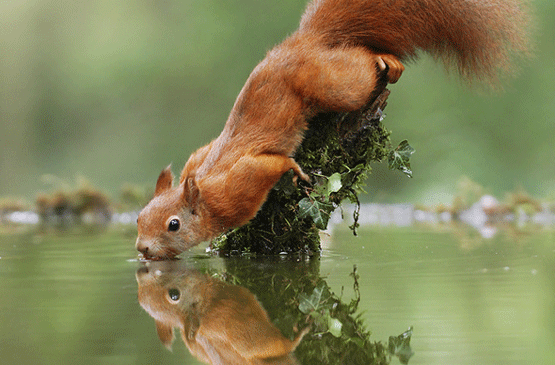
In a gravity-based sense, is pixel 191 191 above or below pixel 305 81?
below

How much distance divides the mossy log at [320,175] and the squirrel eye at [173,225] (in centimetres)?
40

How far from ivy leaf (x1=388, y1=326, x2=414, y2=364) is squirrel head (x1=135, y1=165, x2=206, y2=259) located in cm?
147

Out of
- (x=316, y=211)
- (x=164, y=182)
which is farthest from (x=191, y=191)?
(x=316, y=211)

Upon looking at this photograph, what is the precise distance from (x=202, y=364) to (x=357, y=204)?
5.97 ft

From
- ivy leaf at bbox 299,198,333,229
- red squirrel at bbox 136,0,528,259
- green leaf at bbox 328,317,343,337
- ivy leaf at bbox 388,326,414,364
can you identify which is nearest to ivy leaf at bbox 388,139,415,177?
red squirrel at bbox 136,0,528,259

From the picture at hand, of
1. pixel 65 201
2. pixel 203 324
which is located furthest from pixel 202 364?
pixel 65 201

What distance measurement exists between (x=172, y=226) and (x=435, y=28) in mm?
1693

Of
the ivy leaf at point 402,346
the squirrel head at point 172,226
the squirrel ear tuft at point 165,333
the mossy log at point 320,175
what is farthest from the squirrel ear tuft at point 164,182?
the ivy leaf at point 402,346

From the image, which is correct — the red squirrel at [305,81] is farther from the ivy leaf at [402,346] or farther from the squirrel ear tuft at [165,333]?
the ivy leaf at [402,346]

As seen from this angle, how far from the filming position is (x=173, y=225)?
2.66m

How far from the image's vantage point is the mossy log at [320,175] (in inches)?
108

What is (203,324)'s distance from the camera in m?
1.51

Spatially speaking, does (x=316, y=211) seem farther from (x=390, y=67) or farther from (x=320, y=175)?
(x=390, y=67)

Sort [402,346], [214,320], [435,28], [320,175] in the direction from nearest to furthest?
[402,346], [214,320], [320,175], [435,28]
